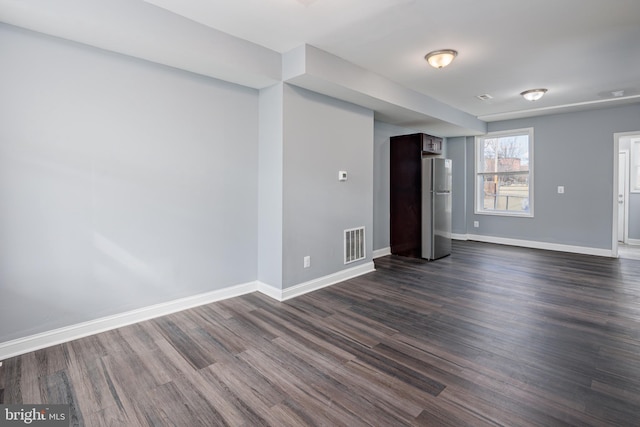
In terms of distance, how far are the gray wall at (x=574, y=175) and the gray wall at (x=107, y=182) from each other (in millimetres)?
5649

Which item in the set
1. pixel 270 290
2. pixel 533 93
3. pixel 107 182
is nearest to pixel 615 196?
pixel 533 93

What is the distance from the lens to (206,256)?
3.29 metres

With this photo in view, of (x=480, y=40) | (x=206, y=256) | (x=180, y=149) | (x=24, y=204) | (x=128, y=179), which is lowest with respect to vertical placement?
(x=206, y=256)

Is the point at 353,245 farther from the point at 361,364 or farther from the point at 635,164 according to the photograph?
the point at 635,164

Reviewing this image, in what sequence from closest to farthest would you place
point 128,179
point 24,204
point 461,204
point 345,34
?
1. point 24,204
2. point 128,179
3. point 345,34
4. point 461,204

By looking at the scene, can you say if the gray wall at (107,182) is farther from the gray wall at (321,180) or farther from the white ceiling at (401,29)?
the gray wall at (321,180)

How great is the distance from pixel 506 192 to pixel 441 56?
4.40m

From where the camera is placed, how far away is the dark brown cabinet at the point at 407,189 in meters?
5.22

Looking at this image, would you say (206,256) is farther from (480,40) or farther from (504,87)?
(504,87)

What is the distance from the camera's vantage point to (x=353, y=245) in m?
4.27

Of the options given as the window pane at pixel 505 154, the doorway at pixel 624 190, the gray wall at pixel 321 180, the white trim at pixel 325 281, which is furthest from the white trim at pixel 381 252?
the doorway at pixel 624 190

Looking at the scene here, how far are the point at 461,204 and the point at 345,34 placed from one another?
5.28m

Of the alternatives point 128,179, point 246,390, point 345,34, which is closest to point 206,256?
point 128,179

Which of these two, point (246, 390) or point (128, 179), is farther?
point (128, 179)
